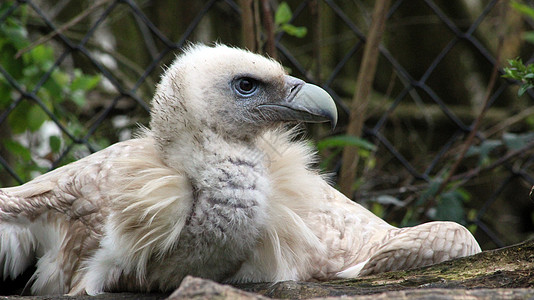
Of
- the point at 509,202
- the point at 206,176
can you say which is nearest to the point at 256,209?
Answer: the point at 206,176

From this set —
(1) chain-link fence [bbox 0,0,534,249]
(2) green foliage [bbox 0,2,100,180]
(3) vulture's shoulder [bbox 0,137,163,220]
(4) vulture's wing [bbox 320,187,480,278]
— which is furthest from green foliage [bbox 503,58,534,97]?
(2) green foliage [bbox 0,2,100,180]

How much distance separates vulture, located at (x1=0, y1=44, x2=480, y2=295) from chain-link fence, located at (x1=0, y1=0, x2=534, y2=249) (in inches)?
35.5

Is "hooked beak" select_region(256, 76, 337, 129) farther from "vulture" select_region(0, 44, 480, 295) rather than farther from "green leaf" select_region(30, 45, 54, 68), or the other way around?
"green leaf" select_region(30, 45, 54, 68)

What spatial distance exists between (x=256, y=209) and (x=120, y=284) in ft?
1.46

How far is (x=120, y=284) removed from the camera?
201 centimetres

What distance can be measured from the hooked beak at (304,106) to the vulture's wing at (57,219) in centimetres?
44

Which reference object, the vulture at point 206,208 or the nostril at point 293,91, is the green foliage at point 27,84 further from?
the nostril at point 293,91

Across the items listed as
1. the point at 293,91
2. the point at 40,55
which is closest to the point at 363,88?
the point at 293,91

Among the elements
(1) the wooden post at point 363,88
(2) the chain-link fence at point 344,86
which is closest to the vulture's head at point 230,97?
(2) the chain-link fence at point 344,86

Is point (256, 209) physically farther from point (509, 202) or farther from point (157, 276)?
point (509, 202)

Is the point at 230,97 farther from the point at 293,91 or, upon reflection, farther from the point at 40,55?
the point at 40,55

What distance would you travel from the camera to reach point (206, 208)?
6.17ft

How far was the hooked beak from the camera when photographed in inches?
80.8

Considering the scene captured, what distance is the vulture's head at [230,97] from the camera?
2.02 metres
